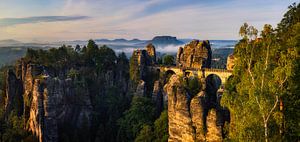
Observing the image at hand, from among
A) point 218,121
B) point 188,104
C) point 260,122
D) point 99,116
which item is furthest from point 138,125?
point 260,122

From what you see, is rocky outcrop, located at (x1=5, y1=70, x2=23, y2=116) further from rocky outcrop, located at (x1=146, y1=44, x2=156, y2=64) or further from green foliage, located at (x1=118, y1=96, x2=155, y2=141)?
rocky outcrop, located at (x1=146, y1=44, x2=156, y2=64)

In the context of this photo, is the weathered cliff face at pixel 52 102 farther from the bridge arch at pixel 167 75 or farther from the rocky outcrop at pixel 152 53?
the rocky outcrop at pixel 152 53

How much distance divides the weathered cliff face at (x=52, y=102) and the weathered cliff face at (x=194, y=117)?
18110mm

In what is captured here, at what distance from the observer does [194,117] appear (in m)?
31.2

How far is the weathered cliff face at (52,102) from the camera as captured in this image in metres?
43.1

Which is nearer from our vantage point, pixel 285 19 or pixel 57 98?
pixel 285 19

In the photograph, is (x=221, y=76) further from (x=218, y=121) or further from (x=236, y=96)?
(x=236, y=96)

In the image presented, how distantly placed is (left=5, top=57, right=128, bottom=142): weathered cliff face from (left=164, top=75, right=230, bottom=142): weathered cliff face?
18.1 meters

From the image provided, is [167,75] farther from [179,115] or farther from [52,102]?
[179,115]

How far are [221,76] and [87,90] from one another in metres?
21.7

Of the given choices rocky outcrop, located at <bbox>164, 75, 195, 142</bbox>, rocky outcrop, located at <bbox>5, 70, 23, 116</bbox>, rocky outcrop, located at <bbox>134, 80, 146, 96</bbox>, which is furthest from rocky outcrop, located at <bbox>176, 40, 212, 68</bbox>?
rocky outcrop, located at <bbox>5, 70, 23, 116</bbox>

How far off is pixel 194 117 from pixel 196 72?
86.2 feet

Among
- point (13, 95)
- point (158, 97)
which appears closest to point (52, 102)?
point (13, 95)

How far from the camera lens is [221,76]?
5375 centimetres
